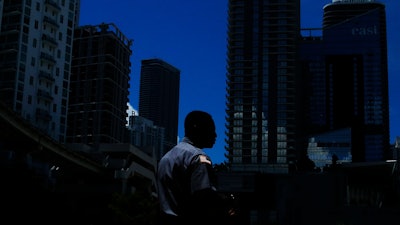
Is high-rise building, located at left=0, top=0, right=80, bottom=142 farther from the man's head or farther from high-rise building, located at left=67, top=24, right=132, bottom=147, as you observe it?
the man's head

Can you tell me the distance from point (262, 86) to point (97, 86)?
60888 mm

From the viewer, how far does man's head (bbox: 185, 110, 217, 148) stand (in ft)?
12.2

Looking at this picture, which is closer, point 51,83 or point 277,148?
point 51,83

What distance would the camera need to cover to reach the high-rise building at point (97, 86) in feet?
439

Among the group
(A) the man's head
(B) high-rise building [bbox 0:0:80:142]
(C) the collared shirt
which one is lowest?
(C) the collared shirt

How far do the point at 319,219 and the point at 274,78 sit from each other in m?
135

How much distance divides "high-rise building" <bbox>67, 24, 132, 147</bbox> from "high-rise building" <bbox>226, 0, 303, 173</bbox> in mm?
47455

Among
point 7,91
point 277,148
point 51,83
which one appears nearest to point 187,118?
point 7,91

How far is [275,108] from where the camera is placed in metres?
177

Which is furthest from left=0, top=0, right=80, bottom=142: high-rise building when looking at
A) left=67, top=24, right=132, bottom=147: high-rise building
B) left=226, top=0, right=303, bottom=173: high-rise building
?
left=226, top=0, right=303, bottom=173: high-rise building

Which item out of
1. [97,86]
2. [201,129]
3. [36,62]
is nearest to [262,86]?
[97,86]

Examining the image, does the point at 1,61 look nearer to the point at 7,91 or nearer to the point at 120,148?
the point at 7,91

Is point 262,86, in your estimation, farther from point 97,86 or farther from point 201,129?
point 201,129

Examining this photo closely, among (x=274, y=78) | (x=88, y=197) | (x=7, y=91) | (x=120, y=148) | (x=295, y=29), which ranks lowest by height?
(x=88, y=197)
